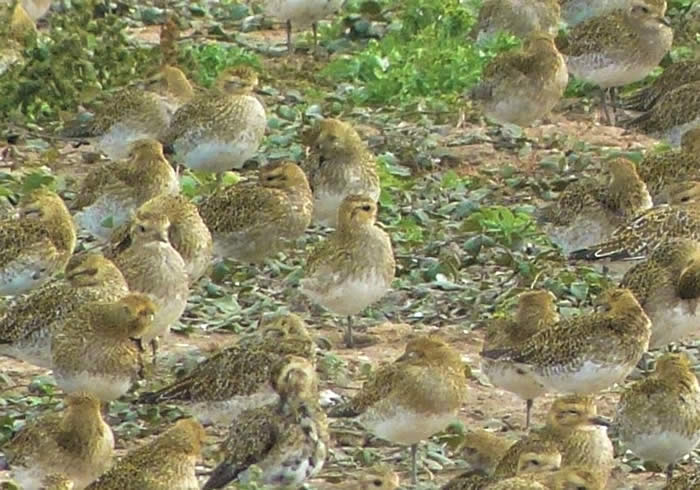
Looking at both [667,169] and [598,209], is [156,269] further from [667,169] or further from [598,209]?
[667,169]

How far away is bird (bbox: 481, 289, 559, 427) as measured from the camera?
45.8 feet

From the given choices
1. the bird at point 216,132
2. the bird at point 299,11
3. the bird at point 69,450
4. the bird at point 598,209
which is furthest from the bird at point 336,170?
the bird at point 69,450

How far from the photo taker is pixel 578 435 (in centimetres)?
1294

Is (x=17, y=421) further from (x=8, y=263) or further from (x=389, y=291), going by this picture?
(x=389, y=291)

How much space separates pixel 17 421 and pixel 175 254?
1.86 m

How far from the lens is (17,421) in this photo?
1362 cm

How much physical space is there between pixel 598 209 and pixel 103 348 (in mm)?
4218

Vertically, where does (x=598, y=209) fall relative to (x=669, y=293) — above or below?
below

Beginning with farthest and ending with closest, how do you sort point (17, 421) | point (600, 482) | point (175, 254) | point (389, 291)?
point (389, 291)
point (175, 254)
point (17, 421)
point (600, 482)

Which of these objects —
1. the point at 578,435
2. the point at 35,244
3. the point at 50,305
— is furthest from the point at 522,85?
the point at 578,435

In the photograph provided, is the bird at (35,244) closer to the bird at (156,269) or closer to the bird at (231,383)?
the bird at (156,269)

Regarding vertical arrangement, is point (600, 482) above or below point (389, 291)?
above

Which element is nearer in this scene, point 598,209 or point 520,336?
point 520,336

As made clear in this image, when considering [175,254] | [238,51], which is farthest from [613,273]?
[238,51]
